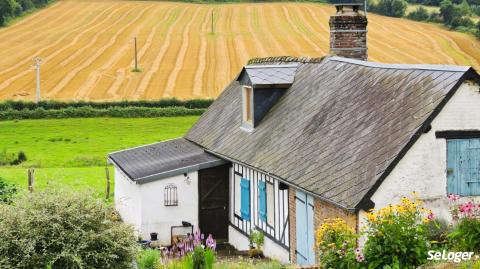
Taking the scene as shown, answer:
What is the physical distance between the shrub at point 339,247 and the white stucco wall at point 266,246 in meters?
5.41

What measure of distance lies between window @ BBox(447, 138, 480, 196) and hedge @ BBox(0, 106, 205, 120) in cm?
3863

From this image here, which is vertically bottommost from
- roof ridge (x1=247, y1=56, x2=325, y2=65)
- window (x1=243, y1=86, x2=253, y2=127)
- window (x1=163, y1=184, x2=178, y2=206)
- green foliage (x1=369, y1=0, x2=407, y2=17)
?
window (x1=163, y1=184, x2=178, y2=206)

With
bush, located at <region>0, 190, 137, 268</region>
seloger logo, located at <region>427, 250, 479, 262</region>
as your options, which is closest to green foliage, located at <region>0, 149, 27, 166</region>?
bush, located at <region>0, 190, 137, 268</region>

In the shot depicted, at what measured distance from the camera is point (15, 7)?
8319 centimetres

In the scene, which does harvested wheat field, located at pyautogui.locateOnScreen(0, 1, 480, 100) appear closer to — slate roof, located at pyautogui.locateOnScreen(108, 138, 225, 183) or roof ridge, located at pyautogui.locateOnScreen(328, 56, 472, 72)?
slate roof, located at pyautogui.locateOnScreen(108, 138, 225, 183)

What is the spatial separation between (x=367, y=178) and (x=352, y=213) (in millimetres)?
680

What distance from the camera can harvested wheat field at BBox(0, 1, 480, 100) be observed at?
5784cm

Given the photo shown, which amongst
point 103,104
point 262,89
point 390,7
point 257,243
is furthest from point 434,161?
point 390,7

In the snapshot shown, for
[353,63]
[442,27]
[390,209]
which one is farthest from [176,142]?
[442,27]

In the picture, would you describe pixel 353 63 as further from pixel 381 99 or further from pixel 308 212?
pixel 308 212

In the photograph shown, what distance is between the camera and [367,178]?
12758 millimetres

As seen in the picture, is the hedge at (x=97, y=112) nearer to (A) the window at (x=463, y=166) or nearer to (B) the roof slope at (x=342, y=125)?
(B) the roof slope at (x=342, y=125)

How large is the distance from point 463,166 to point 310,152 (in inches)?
138

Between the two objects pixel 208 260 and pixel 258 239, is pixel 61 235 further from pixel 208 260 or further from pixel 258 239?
pixel 258 239
